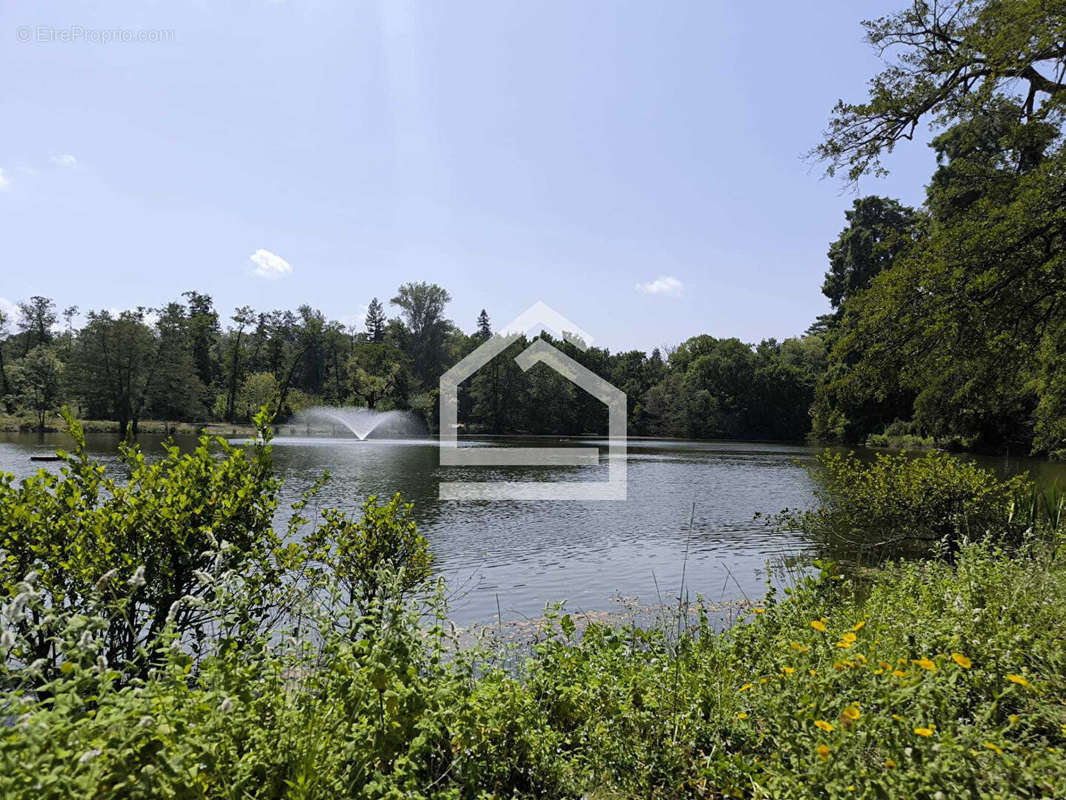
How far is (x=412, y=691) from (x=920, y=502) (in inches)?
438

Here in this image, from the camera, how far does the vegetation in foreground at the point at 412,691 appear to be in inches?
71.9

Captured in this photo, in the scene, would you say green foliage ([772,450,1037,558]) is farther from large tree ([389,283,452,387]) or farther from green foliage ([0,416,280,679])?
large tree ([389,283,452,387])

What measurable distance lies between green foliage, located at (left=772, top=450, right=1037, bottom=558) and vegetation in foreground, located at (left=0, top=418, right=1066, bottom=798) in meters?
6.79

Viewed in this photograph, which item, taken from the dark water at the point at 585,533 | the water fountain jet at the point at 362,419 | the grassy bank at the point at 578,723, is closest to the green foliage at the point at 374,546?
the grassy bank at the point at 578,723

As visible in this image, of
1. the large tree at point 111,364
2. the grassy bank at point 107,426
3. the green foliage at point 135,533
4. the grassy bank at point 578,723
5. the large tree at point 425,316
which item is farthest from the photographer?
the large tree at point 425,316

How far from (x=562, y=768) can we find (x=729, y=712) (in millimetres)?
982

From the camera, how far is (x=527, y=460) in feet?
112

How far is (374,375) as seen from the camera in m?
65.2

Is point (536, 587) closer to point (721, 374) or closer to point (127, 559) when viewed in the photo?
point (127, 559)

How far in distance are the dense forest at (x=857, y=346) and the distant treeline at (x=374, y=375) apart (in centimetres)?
21

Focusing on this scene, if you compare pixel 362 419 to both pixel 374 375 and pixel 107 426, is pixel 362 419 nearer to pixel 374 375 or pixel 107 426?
pixel 374 375

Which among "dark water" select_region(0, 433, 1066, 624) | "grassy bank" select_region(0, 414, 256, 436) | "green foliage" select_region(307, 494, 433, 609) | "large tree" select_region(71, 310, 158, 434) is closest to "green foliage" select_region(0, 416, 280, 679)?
"green foliage" select_region(307, 494, 433, 609)

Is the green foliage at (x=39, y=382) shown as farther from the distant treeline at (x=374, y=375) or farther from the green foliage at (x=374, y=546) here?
the green foliage at (x=374, y=546)

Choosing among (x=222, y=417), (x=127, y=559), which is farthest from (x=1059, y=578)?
(x=222, y=417)
